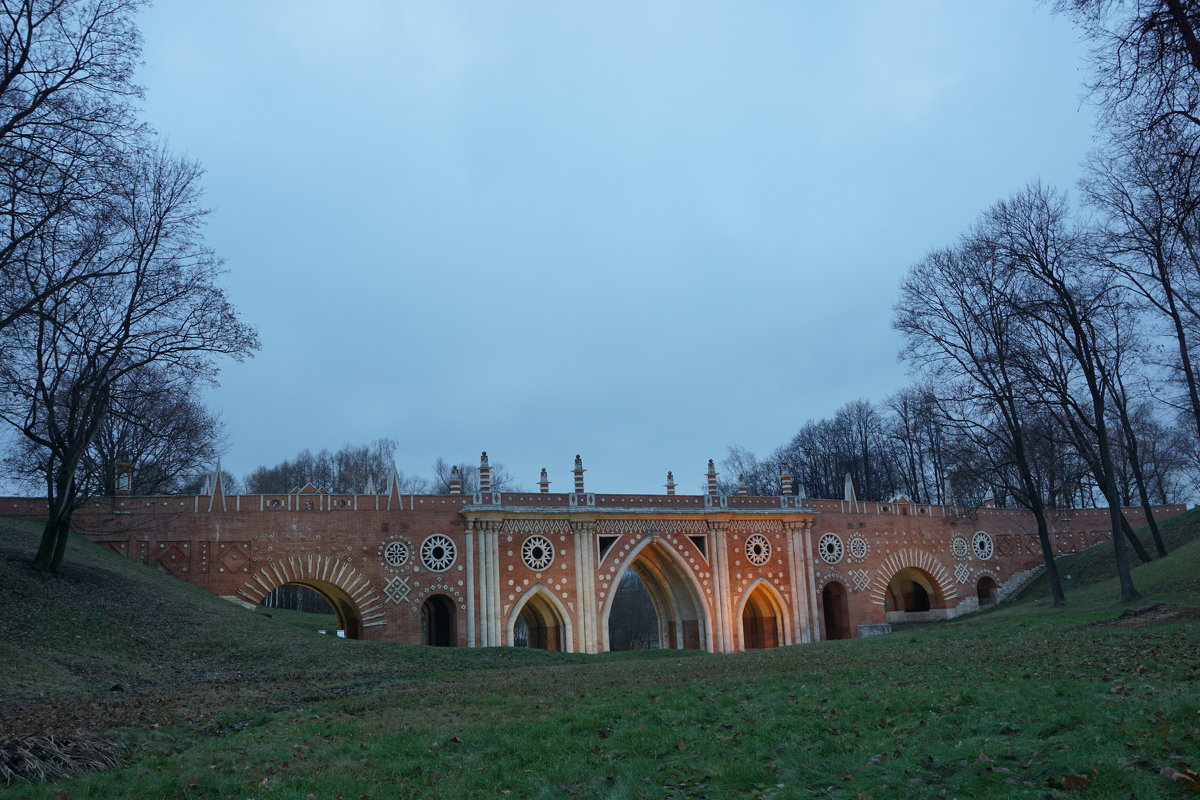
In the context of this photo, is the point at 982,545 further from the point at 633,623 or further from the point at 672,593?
the point at 633,623

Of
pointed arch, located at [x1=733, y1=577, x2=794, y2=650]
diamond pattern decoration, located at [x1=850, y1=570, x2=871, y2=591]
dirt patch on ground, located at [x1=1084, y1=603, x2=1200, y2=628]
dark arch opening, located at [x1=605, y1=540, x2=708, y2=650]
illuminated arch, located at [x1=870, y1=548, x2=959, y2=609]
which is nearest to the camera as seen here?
dirt patch on ground, located at [x1=1084, y1=603, x2=1200, y2=628]

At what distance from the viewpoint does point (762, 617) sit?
4031 centimetres

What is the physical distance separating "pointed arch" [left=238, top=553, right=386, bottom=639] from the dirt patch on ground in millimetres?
23608

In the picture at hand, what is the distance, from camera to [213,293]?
825 inches

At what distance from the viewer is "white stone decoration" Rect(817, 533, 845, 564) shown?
40406 mm

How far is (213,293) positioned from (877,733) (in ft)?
60.1

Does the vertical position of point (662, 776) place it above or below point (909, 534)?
below

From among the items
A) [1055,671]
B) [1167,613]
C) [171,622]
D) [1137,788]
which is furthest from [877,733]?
[171,622]

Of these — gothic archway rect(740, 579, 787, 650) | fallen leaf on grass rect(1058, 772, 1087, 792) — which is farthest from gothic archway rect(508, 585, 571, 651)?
fallen leaf on grass rect(1058, 772, 1087, 792)

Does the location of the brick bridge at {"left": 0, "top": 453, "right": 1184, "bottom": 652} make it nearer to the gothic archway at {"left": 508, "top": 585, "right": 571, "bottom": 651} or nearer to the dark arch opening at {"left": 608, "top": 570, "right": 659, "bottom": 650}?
the gothic archway at {"left": 508, "top": 585, "right": 571, "bottom": 651}

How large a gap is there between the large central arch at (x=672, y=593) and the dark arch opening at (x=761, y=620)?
2410 millimetres

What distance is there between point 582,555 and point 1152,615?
21914 mm

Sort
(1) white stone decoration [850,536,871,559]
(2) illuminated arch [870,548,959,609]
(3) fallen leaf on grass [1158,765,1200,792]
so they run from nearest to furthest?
(3) fallen leaf on grass [1158,765,1200,792] < (1) white stone decoration [850,536,871,559] < (2) illuminated arch [870,548,959,609]

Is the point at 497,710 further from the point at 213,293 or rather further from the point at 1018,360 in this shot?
the point at 1018,360
